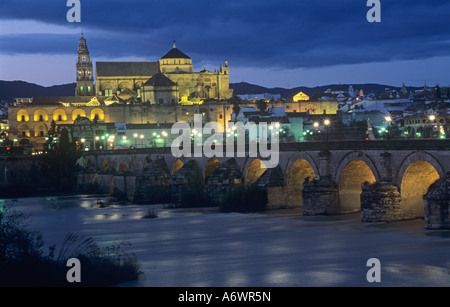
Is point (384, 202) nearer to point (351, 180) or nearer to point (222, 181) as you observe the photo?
point (351, 180)

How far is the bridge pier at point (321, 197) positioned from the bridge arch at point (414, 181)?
207 inches

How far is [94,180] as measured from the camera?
74875 millimetres

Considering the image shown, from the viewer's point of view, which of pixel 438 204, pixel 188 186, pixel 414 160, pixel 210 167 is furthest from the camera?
pixel 210 167

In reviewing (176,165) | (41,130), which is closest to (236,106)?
(41,130)

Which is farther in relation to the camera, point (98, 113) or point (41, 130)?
point (41, 130)

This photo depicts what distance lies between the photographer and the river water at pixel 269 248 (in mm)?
22609

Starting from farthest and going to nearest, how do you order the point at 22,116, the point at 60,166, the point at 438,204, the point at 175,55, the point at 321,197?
1. the point at 175,55
2. the point at 22,116
3. the point at 60,166
4. the point at 321,197
5. the point at 438,204

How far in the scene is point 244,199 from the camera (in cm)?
4306

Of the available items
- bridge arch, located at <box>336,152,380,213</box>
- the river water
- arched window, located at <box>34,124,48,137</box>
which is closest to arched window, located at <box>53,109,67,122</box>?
arched window, located at <box>34,124,48,137</box>

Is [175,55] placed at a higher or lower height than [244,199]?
higher

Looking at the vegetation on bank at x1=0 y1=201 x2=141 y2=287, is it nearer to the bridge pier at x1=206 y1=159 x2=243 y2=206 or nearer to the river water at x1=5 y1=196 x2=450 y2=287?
the river water at x1=5 y1=196 x2=450 y2=287

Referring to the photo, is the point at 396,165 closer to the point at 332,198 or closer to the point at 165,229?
the point at 332,198

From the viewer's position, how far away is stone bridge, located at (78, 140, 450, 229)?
104 feet

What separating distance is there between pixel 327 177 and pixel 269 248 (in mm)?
9660
